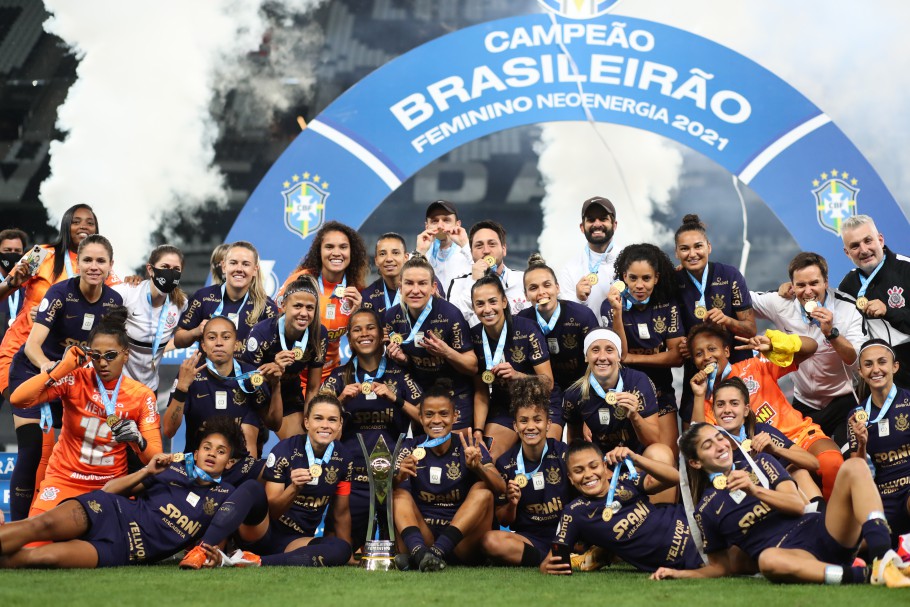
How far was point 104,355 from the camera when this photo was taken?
16.9 ft

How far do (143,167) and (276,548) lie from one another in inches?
143

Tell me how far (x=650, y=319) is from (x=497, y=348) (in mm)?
966

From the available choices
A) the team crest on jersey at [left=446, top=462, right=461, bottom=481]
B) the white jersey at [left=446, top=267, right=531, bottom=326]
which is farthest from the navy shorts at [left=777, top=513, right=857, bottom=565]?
the white jersey at [left=446, top=267, right=531, bottom=326]

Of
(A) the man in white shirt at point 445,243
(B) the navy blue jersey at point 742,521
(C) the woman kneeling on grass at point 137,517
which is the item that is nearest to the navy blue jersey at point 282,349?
(C) the woman kneeling on grass at point 137,517

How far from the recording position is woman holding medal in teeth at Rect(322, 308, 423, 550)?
536 centimetres

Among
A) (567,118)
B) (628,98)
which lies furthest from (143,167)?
(628,98)

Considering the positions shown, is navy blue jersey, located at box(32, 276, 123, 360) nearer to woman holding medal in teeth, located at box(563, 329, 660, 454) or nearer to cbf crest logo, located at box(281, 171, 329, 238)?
cbf crest logo, located at box(281, 171, 329, 238)

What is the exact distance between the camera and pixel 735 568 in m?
4.55

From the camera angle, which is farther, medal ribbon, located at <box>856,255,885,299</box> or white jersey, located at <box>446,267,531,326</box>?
white jersey, located at <box>446,267,531,326</box>

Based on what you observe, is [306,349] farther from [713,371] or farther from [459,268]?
[713,371]

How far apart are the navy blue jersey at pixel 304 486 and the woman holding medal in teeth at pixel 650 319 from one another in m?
1.81

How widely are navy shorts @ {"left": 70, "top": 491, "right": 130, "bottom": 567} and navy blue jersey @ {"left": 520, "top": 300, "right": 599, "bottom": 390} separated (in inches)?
97.4

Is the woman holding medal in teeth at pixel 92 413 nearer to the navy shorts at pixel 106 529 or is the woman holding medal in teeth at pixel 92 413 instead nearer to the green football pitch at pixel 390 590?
the navy shorts at pixel 106 529

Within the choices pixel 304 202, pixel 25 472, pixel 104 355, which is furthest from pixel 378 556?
pixel 304 202
